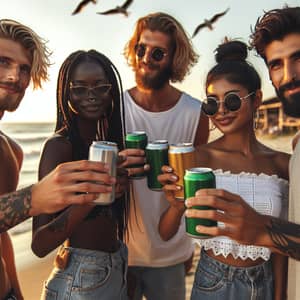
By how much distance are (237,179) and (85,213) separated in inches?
23.1

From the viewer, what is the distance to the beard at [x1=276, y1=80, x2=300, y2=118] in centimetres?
152

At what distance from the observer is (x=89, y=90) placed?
156cm

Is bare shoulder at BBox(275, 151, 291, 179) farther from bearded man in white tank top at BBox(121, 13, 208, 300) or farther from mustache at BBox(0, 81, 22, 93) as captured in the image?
mustache at BBox(0, 81, 22, 93)

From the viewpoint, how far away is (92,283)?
1.43 metres

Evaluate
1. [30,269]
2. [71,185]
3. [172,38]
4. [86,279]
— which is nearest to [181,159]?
[71,185]

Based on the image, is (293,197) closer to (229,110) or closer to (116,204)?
(229,110)

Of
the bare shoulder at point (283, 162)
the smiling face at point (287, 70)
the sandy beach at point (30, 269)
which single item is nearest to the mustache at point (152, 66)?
the smiling face at point (287, 70)

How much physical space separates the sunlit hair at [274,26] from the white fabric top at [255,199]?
0.51 m

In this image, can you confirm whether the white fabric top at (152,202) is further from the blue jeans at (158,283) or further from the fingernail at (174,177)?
the fingernail at (174,177)

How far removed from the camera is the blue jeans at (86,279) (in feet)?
4.62

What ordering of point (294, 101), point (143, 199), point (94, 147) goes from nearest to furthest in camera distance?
point (94, 147), point (294, 101), point (143, 199)

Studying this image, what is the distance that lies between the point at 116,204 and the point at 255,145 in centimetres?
61

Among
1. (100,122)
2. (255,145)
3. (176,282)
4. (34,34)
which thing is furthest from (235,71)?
(176,282)

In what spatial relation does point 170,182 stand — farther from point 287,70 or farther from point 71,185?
point 287,70
